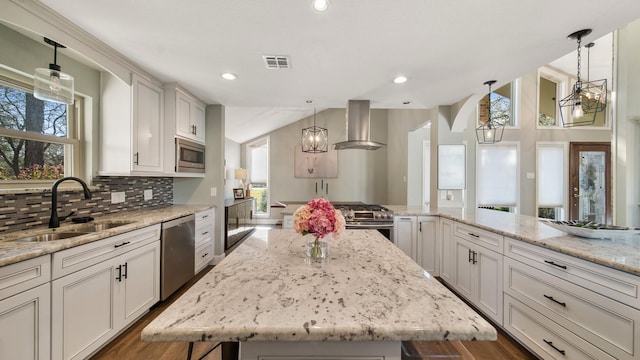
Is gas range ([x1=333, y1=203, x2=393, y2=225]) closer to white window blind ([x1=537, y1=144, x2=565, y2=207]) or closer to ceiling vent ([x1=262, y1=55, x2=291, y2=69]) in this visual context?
ceiling vent ([x1=262, y1=55, x2=291, y2=69])

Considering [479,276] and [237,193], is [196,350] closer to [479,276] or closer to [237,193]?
[479,276]

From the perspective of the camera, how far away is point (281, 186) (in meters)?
6.62

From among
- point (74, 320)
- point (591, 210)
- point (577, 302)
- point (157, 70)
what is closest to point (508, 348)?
point (577, 302)

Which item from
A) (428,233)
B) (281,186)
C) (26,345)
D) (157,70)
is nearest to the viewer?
(26,345)

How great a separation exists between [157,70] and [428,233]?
3.53m

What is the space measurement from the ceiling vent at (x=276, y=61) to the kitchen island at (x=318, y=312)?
5.75 ft

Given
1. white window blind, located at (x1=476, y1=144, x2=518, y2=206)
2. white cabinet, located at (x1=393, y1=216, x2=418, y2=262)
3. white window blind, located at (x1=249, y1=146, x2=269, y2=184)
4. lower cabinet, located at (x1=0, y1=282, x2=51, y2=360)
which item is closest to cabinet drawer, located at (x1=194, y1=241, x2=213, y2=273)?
lower cabinet, located at (x1=0, y1=282, x2=51, y2=360)

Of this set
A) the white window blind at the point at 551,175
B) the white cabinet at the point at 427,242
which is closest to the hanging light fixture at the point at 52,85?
the white cabinet at the point at 427,242

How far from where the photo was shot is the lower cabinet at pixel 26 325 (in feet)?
3.73

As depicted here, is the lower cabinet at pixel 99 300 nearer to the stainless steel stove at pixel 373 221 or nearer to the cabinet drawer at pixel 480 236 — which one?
the stainless steel stove at pixel 373 221

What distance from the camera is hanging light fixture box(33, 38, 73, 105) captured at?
1490 mm

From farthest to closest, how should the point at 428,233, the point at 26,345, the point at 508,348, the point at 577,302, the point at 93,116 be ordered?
the point at 428,233, the point at 93,116, the point at 508,348, the point at 577,302, the point at 26,345

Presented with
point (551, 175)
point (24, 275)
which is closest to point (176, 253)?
point (24, 275)

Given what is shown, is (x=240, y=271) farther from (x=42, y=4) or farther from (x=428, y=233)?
(x=428, y=233)
